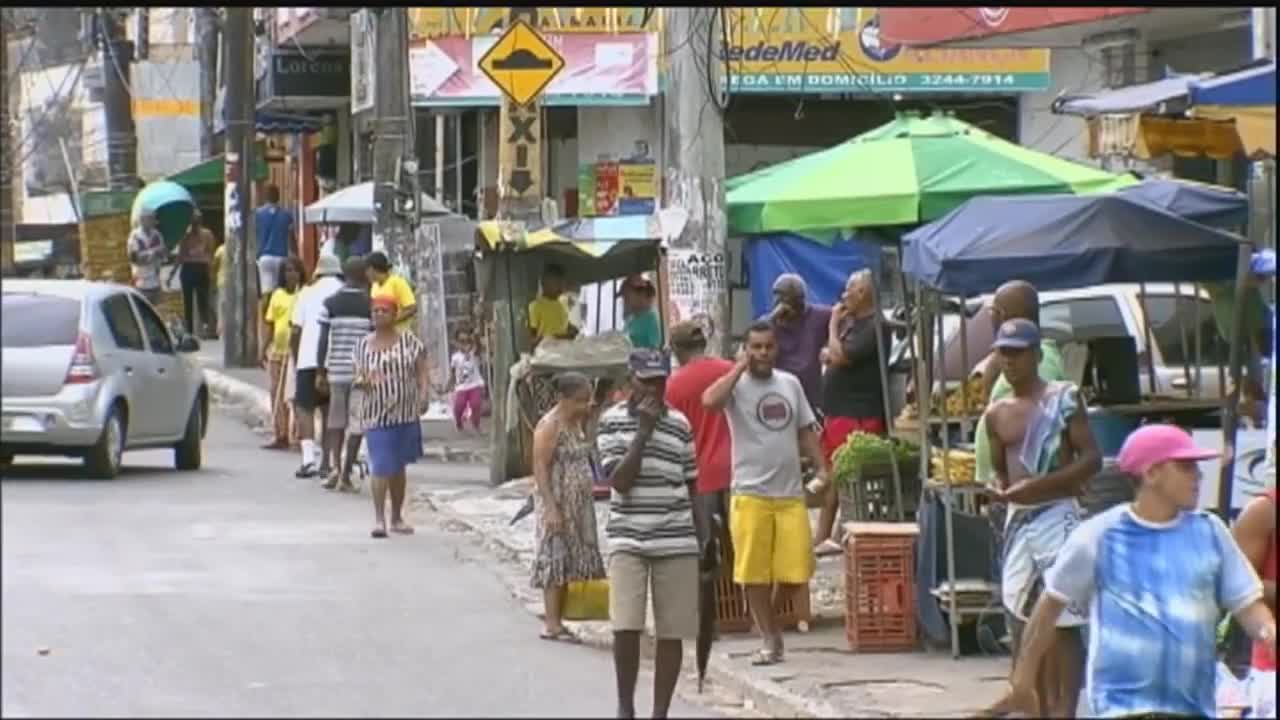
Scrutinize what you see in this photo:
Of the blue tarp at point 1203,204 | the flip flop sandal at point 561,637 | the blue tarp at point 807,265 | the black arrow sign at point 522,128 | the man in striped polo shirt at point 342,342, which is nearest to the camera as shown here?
the blue tarp at point 1203,204

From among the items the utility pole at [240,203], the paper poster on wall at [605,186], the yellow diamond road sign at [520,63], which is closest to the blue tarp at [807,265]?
the paper poster on wall at [605,186]

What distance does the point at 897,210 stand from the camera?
13422mm

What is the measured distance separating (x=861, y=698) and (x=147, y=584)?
364 cm

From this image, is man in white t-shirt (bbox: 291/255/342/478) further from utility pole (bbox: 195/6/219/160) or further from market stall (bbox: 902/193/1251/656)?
utility pole (bbox: 195/6/219/160)

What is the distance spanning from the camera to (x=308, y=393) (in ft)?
65.7

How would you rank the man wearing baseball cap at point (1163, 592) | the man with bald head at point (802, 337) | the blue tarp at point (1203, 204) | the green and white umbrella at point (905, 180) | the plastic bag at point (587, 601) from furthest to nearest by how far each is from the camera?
the man with bald head at point (802, 337)
the green and white umbrella at point (905, 180)
the plastic bag at point (587, 601)
the blue tarp at point (1203, 204)
the man wearing baseball cap at point (1163, 592)

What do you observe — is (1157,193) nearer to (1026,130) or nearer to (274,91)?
(1026,130)

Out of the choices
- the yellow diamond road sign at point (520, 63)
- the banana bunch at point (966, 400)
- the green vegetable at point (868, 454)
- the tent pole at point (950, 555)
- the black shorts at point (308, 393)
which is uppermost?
the yellow diamond road sign at point (520, 63)

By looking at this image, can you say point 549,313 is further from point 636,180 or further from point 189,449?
point 636,180

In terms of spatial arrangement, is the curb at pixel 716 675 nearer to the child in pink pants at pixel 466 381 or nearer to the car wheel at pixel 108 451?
the car wheel at pixel 108 451

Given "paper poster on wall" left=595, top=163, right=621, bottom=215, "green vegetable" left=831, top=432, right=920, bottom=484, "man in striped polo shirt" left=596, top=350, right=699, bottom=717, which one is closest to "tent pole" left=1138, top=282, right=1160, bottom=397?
"green vegetable" left=831, top=432, right=920, bottom=484

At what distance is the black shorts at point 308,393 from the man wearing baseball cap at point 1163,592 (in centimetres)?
1251

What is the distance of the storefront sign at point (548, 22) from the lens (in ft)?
85.4

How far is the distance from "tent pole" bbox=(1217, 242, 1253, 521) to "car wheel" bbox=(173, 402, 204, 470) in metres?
8.11
